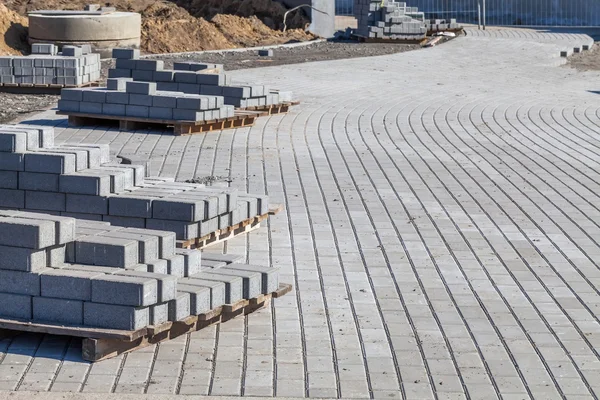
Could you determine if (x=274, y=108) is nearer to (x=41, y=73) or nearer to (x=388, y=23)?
(x=41, y=73)

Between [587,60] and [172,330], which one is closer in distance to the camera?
[172,330]

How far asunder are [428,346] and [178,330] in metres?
1.46

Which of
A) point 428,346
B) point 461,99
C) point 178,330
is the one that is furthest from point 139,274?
point 461,99

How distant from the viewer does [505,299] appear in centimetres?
703

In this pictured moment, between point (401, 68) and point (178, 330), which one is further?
point (401, 68)

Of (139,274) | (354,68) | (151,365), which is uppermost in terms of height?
(354,68)

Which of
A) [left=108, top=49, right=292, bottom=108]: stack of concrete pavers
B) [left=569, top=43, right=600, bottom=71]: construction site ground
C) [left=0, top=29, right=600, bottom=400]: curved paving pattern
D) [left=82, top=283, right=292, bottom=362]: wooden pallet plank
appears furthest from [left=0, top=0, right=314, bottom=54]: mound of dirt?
[left=82, top=283, right=292, bottom=362]: wooden pallet plank

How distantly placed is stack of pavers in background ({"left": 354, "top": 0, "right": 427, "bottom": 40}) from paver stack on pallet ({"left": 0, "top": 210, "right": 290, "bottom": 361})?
22.8m

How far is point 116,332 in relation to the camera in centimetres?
571

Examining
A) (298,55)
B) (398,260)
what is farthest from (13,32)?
(398,260)

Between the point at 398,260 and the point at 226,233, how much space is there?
1404mm

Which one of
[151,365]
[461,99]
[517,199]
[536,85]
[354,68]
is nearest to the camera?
[151,365]

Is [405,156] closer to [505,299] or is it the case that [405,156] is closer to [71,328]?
[505,299]

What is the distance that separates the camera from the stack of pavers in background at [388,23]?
2847 centimetres
